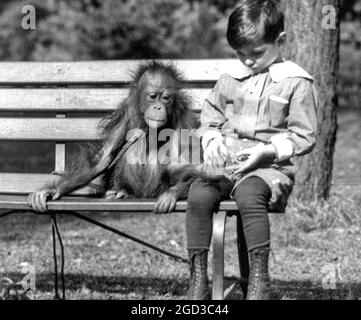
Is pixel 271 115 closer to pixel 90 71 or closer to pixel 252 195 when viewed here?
pixel 252 195

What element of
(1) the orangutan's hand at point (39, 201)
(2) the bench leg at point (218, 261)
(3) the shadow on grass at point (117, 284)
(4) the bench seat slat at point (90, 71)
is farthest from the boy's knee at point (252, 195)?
(3) the shadow on grass at point (117, 284)

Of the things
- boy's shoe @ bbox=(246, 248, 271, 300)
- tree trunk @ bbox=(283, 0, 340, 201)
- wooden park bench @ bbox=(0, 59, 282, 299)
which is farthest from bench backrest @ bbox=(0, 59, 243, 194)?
tree trunk @ bbox=(283, 0, 340, 201)

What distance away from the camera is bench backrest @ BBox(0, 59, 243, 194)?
151 inches

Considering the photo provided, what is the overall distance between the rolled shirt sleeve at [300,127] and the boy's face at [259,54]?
16 cm

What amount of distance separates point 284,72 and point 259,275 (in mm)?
795

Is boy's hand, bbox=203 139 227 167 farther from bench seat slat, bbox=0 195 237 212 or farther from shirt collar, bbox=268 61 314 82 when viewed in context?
shirt collar, bbox=268 61 314 82

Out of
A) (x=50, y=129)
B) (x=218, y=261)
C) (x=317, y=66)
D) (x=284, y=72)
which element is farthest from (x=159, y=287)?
(x=317, y=66)

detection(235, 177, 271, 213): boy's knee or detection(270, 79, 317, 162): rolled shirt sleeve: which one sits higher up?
detection(270, 79, 317, 162): rolled shirt sleeve

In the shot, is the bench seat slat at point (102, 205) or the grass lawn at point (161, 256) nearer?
the bench seat slat at point (102, 205)

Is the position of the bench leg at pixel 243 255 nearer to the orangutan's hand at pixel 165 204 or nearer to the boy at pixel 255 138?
the boy at pixel 255 138

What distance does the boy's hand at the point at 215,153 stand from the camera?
3.10 m

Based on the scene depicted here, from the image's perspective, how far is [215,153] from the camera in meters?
3.11

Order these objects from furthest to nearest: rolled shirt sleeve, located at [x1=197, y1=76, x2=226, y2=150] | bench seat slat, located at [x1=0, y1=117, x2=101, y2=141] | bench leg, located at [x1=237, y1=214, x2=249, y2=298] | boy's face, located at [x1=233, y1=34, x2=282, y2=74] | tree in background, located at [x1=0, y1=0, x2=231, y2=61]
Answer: tree in background, located at [x1=0, y1=0, x2=231, y2=61], bench seat slat, located at [x1=0, y1=117, x2=101, y2=141], bench leg, located at [x1=237, y1=214, x2=249, y2=298], rolled shirt sleeve, located at [x1=197, y1=76, x2=226, y2=150], boy's face, located at [x1=233, y1=34, x2=282, y2=74]
